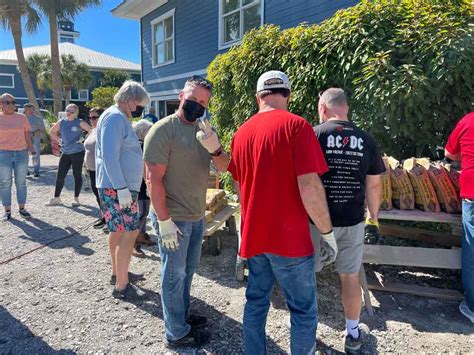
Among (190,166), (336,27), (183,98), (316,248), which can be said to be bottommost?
(316,248)

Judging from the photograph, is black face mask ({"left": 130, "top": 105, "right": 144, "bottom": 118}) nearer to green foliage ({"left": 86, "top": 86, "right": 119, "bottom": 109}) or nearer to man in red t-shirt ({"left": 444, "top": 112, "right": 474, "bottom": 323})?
man in red t-shirt ({"left": 444, "top": 112, "right": 474, "bottom": 323})

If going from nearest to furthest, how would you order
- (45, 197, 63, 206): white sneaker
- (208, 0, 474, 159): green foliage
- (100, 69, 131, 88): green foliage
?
(208, 0, 474, 159): green foliage → (45, 197, 63, 206): white sneaker → (100, 69, 131, 88): green foliage

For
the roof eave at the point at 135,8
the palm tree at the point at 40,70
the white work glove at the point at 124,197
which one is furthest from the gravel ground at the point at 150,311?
the palm tree at the point at 40,70

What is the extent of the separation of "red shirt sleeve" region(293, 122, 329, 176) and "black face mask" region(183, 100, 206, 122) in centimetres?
79

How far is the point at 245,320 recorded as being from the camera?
2191 mm

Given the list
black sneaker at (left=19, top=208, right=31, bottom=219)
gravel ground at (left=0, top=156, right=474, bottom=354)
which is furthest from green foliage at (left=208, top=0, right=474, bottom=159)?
black sneaker at (left=19, top=208, right=31, bottom=219)

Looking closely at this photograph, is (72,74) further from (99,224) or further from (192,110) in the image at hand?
(192,110)

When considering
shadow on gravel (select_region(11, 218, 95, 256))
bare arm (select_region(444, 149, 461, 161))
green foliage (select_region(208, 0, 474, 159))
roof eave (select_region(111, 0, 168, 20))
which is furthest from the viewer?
roof eave (select_region(111, 0, 168, 20))

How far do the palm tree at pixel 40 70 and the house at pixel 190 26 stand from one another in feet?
55.1

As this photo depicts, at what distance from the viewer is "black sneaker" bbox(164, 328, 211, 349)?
2547 mm

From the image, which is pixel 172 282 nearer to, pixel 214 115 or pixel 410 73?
pixel 410 73

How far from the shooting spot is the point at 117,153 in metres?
2.93

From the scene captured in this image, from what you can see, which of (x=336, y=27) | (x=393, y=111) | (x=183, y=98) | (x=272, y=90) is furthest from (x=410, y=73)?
(x=183, y=98)

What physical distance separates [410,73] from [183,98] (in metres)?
2.57
